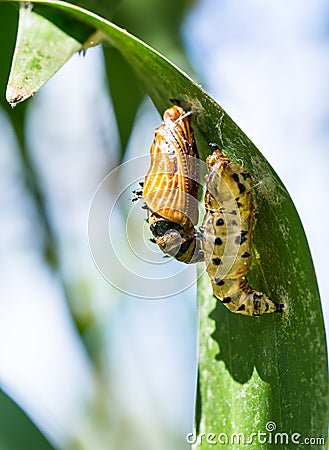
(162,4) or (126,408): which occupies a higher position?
(162,4)

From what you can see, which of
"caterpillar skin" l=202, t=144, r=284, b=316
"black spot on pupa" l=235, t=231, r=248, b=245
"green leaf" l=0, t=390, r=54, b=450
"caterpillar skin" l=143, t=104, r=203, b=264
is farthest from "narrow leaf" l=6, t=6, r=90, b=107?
"green leaf" l=0, t=390, r=54, b=450

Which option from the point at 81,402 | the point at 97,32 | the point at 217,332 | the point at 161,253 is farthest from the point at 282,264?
the point at 81,402

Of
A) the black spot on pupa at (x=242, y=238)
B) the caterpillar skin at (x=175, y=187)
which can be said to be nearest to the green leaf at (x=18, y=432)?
the caterpillar skin at (x=175, y=187)

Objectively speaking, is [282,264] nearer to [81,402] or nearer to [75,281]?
[75,281]

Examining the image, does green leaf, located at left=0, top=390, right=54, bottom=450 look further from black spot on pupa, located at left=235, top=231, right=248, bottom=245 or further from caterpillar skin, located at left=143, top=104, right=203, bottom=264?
black spot on pupa, located at left=235, top=231, right=248, bottom=245

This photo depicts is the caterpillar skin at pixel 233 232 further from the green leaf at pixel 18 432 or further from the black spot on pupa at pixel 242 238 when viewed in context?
the green leaf at pixel 18 432

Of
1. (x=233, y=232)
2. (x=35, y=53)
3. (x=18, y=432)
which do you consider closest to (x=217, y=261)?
(x=233, y=232)
